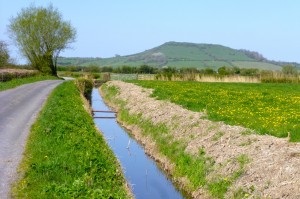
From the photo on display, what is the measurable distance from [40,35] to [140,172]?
65.8 meters

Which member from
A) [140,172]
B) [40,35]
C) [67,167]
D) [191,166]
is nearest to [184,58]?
[40,35]

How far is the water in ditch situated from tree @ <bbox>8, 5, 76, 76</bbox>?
56.6 m

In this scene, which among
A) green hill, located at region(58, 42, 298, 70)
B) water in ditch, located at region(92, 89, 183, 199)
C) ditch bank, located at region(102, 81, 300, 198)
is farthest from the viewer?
green hill, located at region(58, 42, 298, 70)

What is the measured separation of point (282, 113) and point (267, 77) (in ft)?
127

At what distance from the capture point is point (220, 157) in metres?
13.1

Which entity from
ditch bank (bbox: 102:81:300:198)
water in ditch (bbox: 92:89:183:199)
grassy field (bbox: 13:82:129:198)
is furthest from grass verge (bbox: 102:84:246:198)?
grassy field (bbox: 13:82:129:198)

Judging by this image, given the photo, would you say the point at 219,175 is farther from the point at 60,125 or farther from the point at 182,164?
the point at 60,125

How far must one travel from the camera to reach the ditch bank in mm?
10438

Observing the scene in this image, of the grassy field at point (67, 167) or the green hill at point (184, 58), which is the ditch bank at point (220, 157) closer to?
the grassy field at point (67, 167)

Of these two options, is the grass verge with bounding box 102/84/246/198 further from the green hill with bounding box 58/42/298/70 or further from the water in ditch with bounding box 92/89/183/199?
the green hill with bounding box 58/42/298/70

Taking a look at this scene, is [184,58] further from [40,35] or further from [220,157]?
[220,157]

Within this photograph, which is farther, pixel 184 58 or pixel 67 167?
pixel 184 58

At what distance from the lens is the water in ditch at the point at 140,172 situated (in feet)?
45.2

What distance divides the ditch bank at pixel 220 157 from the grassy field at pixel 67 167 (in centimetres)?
243
